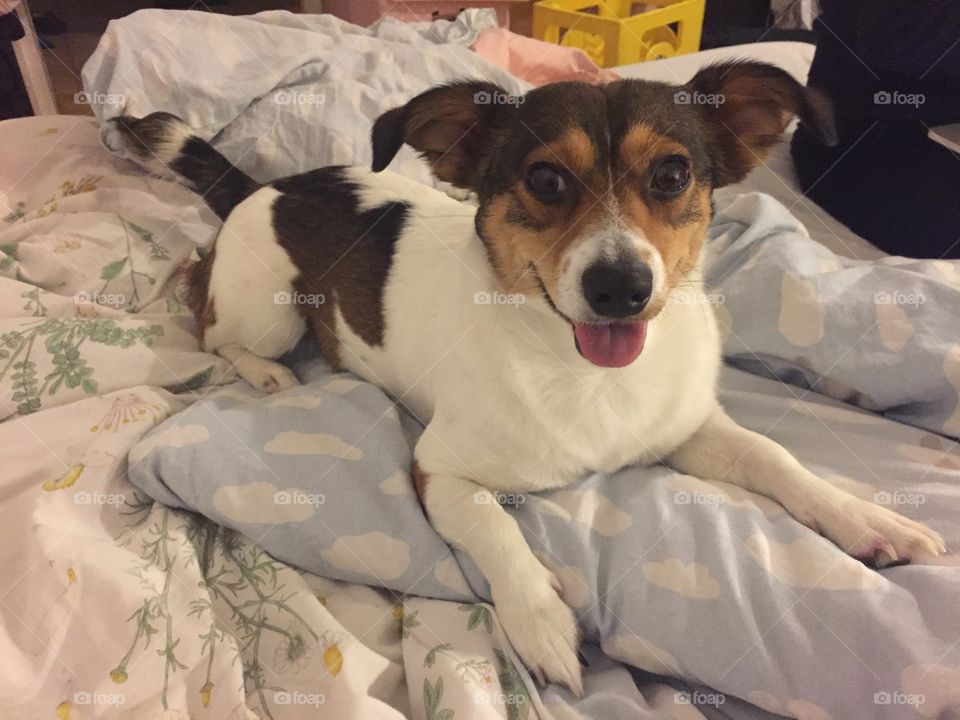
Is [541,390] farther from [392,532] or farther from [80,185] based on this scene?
[80,185]

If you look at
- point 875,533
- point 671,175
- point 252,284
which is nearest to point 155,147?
point 252,284

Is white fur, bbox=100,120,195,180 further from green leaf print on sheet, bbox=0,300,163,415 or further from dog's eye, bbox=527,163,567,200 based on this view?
dog's eye, bbox=527,163,567,200

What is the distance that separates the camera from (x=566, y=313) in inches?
55.1

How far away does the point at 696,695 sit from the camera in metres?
1.37

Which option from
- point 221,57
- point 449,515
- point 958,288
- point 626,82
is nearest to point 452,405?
point 449,515

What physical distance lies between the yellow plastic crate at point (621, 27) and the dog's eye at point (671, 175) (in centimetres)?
290

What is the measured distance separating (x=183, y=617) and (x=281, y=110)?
202cm

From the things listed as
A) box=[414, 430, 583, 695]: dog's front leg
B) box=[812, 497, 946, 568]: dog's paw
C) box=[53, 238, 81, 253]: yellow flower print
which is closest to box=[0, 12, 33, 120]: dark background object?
box=[53, 238, 81, 253]: yellow flower print

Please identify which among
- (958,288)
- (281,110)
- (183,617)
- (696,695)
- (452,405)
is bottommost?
(696,695)

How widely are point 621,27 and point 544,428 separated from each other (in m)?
3.23

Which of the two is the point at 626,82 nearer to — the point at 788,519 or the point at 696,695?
the point at 788,519

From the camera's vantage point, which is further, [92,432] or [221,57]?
[221,57]

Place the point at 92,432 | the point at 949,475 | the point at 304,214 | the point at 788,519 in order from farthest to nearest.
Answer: the point at 304,214 < the point at 92,432 < the point at 949,475 < the point at 788,519

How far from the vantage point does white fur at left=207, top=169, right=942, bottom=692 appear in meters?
1.44
